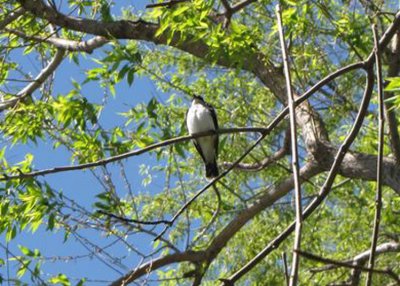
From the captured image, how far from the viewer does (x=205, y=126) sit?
709 centimetres


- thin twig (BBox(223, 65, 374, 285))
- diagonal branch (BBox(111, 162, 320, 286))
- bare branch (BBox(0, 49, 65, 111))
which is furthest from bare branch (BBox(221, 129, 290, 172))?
thin twig (BBox(223, 65, 374, 285))

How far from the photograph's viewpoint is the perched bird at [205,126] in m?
7.09

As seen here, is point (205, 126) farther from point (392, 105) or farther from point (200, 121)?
point (392, 105)

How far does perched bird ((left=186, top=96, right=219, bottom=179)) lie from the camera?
23.3ft

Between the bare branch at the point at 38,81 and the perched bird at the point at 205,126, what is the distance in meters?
1.24

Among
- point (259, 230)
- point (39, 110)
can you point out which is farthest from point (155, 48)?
point (39, 110)

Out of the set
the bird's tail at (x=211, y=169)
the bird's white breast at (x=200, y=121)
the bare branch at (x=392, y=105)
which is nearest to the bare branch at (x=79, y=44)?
the bird's white breast at (x=200, y=121)

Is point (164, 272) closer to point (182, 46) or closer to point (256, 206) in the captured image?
point (256, 206)

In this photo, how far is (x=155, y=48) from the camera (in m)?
8.69

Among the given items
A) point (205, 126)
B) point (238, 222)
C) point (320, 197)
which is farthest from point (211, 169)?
point (320, 197)

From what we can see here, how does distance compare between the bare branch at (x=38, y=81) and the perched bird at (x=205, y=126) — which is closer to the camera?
the bare branch at (x=38, y=81)

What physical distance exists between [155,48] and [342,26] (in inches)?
111

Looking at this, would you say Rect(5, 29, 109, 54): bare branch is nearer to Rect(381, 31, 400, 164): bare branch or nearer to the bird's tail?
the bird's tail

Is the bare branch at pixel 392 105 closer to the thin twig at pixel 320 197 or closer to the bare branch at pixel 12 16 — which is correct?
the bare branch at pixel 12 16
